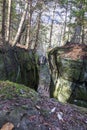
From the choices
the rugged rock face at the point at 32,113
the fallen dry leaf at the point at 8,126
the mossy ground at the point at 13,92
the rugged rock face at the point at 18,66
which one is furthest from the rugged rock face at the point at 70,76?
the fallen dry leaf at the point at 8,126

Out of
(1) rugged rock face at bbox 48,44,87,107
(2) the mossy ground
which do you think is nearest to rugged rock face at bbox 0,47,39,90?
(1) rugged rock face at bbox 48,44,87,107

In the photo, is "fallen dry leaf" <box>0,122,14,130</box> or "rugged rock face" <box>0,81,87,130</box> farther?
"rugged rock face" <box>0,81,87,130</box>

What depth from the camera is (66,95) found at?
11.3m

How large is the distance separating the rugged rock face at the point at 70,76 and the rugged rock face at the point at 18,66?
5.49 feet

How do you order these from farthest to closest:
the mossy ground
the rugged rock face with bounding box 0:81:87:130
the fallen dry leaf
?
the mossy ground → the rugged rock face with bounding box 0:81:87:130 → the fallen dry leaf

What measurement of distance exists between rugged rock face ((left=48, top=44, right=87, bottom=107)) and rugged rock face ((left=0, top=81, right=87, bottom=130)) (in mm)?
6926

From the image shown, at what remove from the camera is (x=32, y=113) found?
11.8 feet

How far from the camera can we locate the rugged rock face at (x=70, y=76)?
1109 centimetres

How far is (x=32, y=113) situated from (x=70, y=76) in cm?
791

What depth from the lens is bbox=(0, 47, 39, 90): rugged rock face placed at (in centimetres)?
1066

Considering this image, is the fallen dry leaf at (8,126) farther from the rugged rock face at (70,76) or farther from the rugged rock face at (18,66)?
the rugged rock face at (70,76)

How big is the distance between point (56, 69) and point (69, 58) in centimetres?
116

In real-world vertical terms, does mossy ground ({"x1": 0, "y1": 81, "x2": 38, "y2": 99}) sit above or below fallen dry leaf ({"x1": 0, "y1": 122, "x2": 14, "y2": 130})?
above

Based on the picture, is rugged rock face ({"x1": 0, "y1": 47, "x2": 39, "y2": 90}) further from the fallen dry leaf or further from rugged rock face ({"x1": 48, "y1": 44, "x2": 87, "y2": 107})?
the fallen dry leaf
